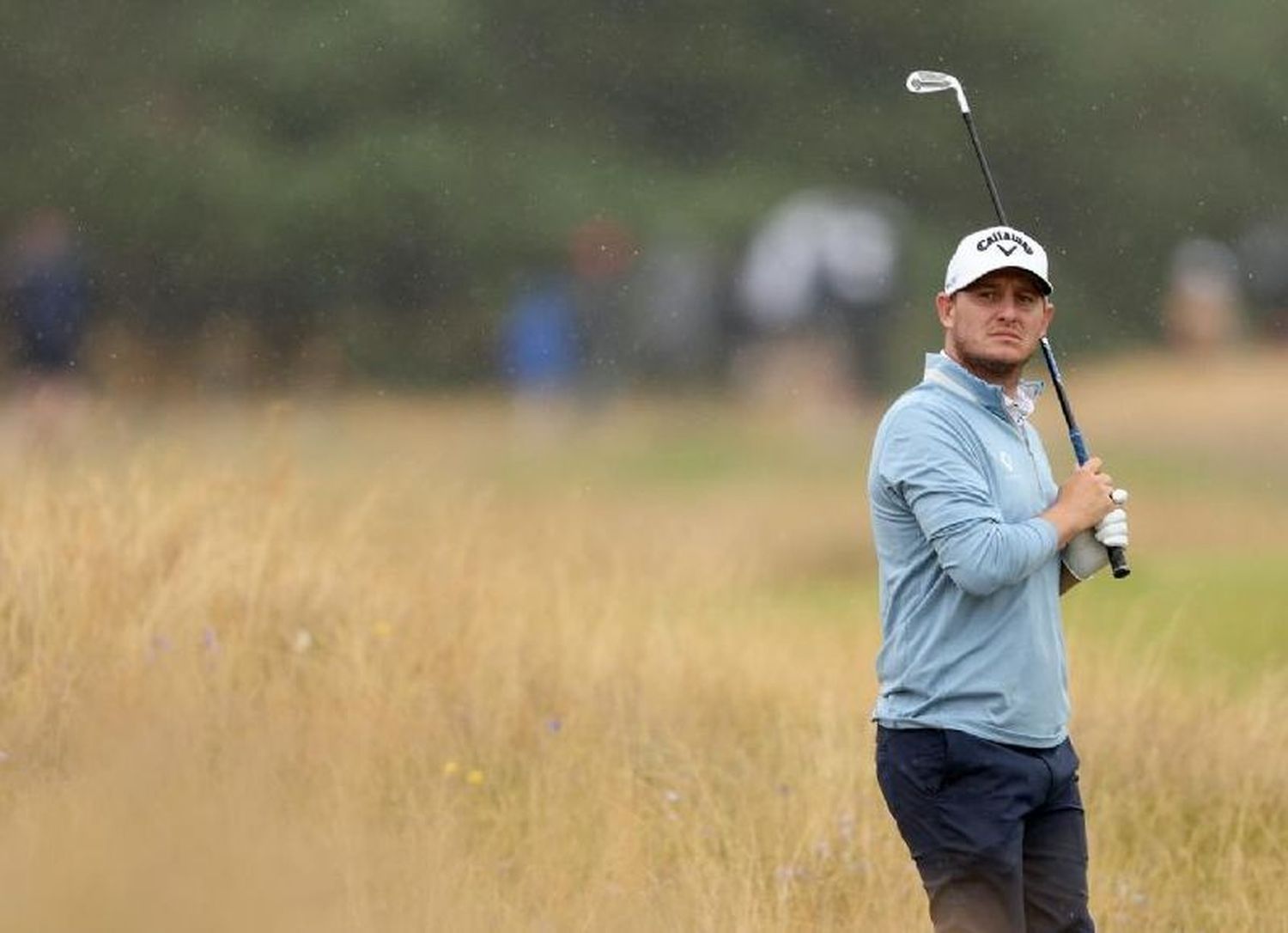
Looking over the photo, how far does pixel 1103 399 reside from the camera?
1569cm

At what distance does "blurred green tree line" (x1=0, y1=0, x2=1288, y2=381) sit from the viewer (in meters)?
20.5

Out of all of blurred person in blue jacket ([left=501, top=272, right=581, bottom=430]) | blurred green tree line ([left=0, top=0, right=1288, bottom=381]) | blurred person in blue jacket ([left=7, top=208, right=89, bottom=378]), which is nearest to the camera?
blurred person in blue jacket ([left=7, top=208, right=89, bottom=378])

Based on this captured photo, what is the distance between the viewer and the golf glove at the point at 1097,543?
445 cm

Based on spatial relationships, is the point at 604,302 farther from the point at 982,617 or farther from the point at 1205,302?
the point at 982,617

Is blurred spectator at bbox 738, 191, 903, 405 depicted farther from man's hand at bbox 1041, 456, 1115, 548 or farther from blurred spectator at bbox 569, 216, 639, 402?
man's hand at bbox 1041, 456, 1115, 548

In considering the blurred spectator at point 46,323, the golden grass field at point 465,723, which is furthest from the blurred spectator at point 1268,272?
the blurred spectator at point 46,323

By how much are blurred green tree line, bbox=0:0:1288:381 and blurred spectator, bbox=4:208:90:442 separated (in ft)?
9.09

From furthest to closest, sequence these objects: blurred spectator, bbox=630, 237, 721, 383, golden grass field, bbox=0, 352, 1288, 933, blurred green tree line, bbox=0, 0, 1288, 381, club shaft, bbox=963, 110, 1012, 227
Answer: blurred green tree line, bbox=0, 0, 1288, 381 → blurred spectator, bbox=630, 237, 721, 383 → golden grass field, bbox=0, 352, 1288, 933 → club shaft, bbox=963, 110, 1012, 227

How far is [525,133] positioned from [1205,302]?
20.0ft

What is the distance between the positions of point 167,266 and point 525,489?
9.23m

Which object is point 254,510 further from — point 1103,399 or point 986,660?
point 1103,399

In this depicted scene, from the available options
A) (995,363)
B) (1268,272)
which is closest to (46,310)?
(1268,272)

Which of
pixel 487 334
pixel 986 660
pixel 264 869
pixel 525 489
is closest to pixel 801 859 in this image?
pixel 264 869

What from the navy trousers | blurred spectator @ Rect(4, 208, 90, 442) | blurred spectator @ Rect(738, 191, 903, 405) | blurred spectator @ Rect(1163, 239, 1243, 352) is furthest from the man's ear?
blurred spectator @ Rect(738, 191, 903, 405)
